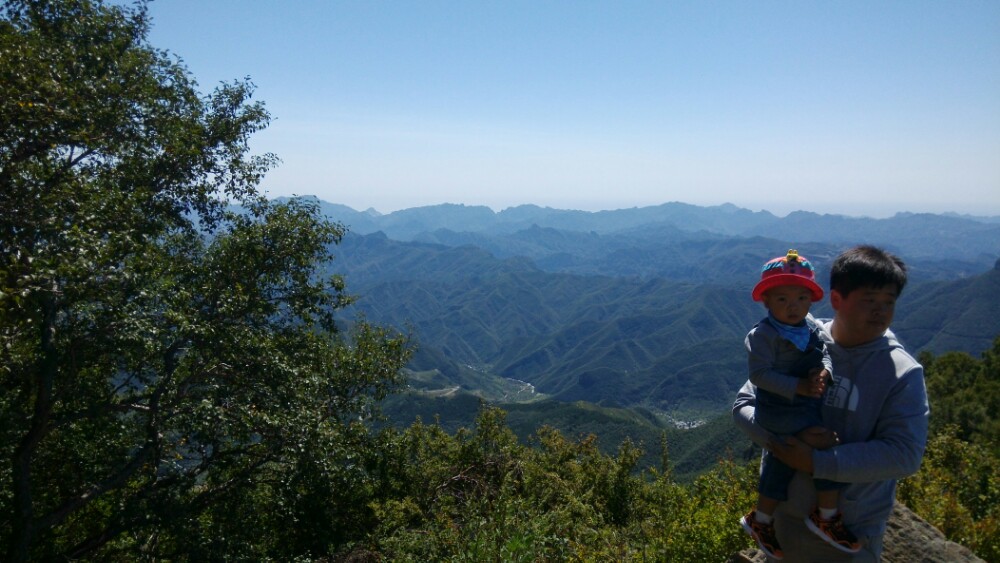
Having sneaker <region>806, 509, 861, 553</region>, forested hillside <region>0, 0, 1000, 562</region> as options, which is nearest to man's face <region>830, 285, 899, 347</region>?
sneaker <region>806, 509, 861, 553</region>

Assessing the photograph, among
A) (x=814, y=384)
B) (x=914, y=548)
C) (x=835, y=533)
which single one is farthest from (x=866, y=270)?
(x=914, y=548)

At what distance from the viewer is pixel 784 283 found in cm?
338

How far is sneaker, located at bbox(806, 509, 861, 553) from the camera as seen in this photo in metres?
3.00

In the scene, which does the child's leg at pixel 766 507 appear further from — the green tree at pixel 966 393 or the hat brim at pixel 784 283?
the green tree at pixel 966 393

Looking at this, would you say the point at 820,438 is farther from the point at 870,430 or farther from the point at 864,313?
the point at 864,313

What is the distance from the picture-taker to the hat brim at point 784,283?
3.33m

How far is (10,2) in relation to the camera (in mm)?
8297

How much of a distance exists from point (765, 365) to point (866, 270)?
814mm

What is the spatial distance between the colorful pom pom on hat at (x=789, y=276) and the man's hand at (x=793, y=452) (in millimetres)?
910

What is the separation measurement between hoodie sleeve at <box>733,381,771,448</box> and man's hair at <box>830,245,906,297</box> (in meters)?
0.88

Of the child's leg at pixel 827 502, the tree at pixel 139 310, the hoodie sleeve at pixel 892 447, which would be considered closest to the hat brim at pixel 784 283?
the hoodie sleeve at pixel 892 447

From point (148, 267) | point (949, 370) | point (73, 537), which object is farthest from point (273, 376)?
point (949, 370)

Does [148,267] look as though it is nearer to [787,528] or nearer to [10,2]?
[10,2]

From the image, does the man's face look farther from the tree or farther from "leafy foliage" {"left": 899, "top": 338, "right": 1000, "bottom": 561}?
the tree
